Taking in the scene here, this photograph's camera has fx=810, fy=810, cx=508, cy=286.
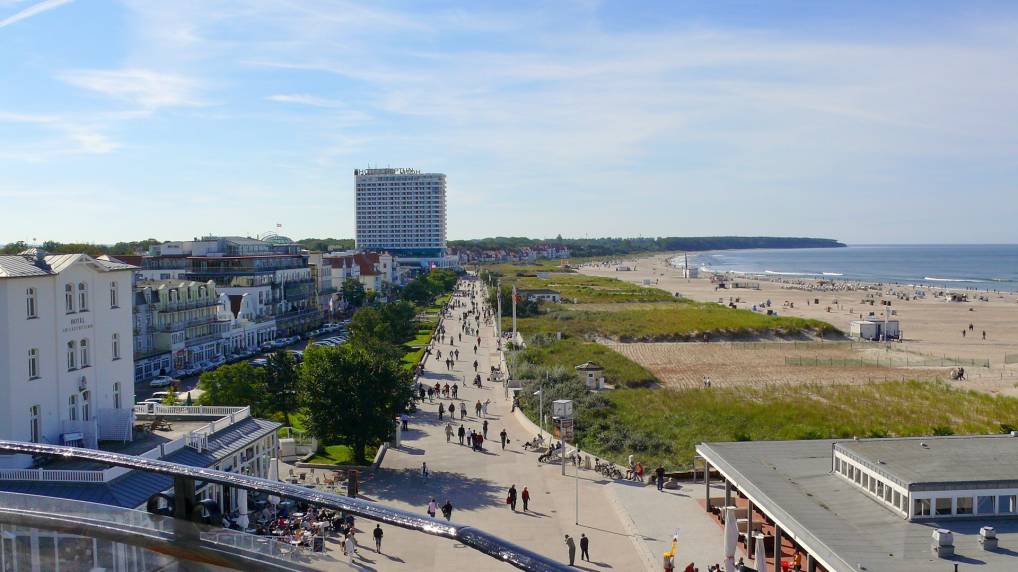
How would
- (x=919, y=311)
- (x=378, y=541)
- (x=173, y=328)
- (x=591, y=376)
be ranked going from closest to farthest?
(x=378, y=541) → (x=591, y=376) → (x=173, y=328) → (x=919, y=311)

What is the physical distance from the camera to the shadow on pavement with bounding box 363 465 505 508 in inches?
896

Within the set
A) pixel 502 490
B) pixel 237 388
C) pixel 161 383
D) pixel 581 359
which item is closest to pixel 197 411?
pixel 237 388

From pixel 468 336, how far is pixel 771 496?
163 feet

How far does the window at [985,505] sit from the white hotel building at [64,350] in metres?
19.7

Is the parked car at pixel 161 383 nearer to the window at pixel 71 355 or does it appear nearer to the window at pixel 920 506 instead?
the window at pixel 71 355

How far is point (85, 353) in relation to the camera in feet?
68.2

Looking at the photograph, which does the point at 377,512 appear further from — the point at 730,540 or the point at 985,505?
the point at 985,505

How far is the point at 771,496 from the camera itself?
18141mm

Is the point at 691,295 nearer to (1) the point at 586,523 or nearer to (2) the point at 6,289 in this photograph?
(1) the point at 586,523

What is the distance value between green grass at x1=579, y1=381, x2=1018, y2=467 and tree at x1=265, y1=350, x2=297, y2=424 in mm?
11516

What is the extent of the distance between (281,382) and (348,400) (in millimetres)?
6624

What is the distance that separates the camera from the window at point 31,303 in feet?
61.0

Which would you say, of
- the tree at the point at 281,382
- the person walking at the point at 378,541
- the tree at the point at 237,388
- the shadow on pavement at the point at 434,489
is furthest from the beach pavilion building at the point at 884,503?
the tree at the point at 281,382

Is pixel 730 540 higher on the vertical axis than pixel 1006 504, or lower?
lower
